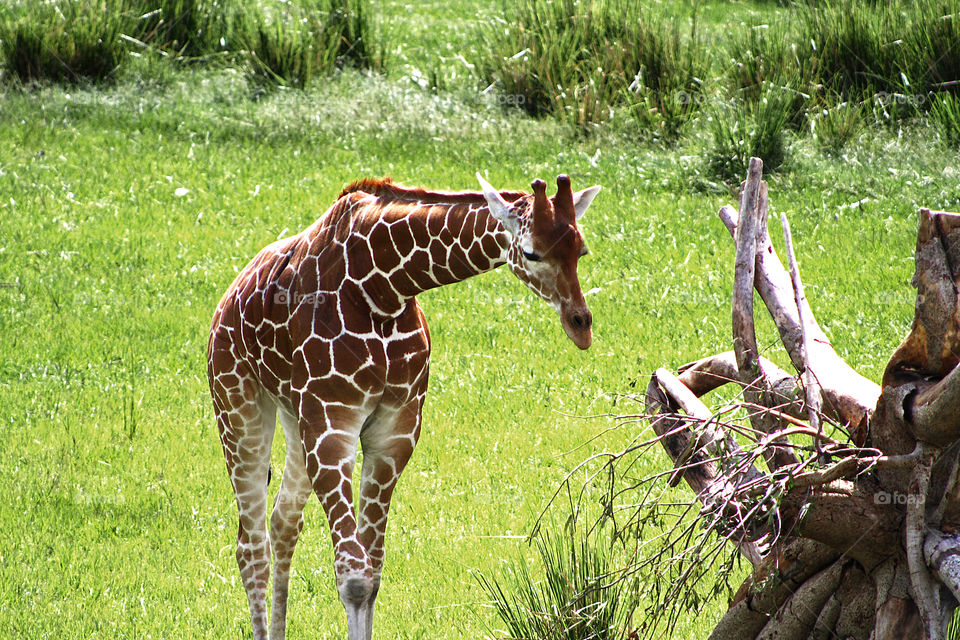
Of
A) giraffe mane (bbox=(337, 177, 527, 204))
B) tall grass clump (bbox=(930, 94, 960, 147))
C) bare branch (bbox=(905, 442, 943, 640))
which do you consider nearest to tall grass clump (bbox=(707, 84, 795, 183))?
tall grass clump (bbox=(930, 94, 960, 147))

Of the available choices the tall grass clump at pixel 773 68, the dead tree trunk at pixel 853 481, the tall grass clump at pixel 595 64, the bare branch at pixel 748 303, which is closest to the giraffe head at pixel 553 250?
the dead tree trunk at pixel 853 481

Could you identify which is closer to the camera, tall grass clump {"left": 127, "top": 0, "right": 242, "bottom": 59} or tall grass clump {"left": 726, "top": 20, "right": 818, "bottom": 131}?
tall grass clump {"left": 726, "top": 20, "right": 818, "bottom": 131}

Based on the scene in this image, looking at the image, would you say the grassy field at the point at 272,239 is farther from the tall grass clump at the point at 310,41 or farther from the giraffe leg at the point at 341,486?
the giraffe leg at the point at 341,486

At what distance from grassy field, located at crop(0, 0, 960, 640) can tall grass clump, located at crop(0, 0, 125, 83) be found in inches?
13.2

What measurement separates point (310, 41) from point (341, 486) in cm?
1059

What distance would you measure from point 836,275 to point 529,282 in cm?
667

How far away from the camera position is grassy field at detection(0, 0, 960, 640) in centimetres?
623

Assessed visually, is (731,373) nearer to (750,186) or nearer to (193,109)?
(750,186)

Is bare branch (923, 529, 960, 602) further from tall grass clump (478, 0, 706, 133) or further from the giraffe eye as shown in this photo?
tall grass clump (478, 0, 706, 133)

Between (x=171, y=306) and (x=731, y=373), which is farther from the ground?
(x=731, y=373)

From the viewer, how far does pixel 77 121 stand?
13102mm

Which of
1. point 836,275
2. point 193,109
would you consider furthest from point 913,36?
point 193,109

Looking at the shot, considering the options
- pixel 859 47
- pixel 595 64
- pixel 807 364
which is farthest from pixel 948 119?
pixel 807 364

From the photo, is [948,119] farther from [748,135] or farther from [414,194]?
[414,194]
